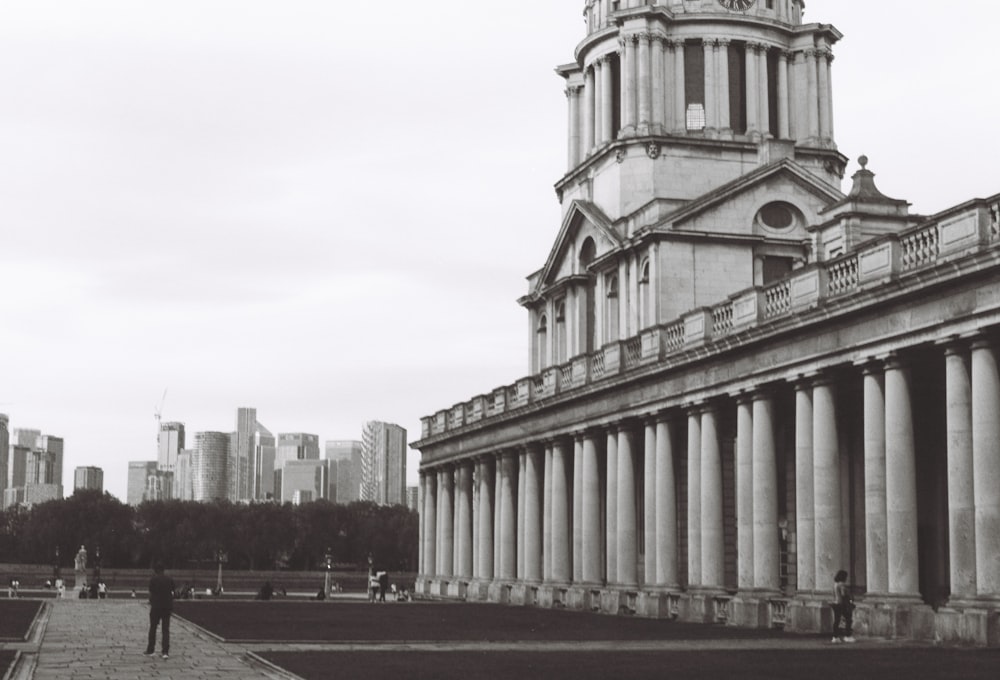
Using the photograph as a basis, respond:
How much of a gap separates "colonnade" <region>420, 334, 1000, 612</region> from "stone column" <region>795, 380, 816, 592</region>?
0.05 m

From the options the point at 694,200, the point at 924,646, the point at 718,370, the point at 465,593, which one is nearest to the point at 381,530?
the point at 465,593

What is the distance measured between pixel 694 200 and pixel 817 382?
28530 millimetres

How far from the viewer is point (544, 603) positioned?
67.8 metres

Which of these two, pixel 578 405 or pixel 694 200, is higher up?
pixel 694 200

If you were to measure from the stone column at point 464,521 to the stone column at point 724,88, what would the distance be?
72.9 ft

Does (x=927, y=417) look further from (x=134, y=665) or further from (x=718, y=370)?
(x=134, y=665)

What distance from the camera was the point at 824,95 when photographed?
3263 inches

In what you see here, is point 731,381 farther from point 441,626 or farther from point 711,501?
point 441,626

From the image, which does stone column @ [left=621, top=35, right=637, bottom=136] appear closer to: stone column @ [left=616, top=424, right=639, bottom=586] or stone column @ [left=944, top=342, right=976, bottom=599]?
stone column @ [left=616, top=424, right=639, bottom=586]

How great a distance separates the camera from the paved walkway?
2678 cm

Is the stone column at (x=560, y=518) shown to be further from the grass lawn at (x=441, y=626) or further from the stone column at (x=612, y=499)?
the grass lawn at (x=441, y=626)

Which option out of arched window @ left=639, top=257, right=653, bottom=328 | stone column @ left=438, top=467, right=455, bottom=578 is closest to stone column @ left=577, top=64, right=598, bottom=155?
arched window @ left=639, top=257, right=653, bottom=328

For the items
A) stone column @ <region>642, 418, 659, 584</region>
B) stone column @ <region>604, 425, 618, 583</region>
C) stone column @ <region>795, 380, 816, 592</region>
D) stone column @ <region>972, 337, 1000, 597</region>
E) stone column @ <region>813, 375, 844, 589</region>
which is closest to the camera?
stone column @ <region>972, 337, 1000, 597</region>

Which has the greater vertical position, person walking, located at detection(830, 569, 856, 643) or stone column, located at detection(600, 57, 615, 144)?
stone column, located at detection(600, 57, 615, 144)
